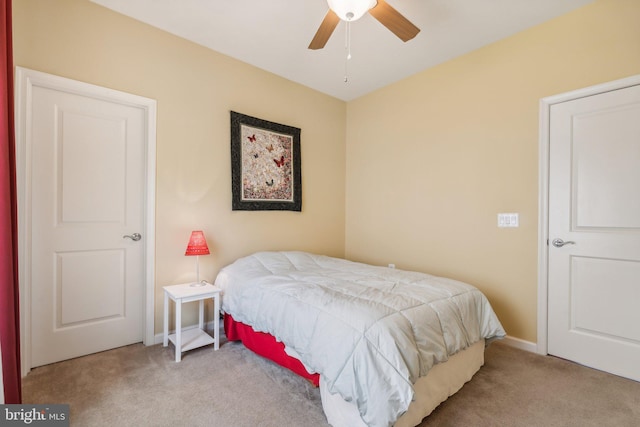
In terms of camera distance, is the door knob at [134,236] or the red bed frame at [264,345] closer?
the red bed frame at [264,345]

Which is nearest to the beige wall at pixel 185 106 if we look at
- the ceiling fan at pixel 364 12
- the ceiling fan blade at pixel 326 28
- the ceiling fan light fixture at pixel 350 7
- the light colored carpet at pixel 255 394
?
the light colored carpet at pixel 255 394

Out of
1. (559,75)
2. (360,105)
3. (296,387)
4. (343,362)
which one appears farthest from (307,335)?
(360,105)

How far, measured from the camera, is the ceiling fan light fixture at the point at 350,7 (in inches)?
71.6

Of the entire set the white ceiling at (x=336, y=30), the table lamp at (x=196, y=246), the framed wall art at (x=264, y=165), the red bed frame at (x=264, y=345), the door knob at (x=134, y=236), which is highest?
the white ceiling at (x=336, y=30)

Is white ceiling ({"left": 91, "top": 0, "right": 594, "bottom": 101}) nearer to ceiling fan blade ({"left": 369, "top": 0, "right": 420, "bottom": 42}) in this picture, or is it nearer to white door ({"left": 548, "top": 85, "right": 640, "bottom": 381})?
ceiling fan blade ({"left": 369, "top": 0, "right": 420, "bottom": 42})

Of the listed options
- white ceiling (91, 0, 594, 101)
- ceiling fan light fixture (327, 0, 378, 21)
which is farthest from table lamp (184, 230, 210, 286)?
ceiling fan light fixture (327, 0, 378, 21)

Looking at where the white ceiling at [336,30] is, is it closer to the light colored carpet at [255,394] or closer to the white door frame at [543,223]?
the white door frame at [543,223]

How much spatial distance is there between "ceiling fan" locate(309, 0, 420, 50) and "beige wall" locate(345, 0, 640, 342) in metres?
1.25

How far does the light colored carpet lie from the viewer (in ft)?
5.51

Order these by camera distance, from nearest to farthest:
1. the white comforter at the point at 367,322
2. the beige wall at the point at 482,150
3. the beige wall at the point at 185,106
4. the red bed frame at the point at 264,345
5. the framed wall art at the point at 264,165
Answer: the white comforter at the point at 367,322 < the red bed frame at the point at 264,345 < the beige wall at the point at 185,106 < the beige wall at the point at 482,150 < the framed wall art at the point at 264,165

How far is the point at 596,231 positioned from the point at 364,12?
233cm

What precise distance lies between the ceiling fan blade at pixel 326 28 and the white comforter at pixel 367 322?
1.79 meters

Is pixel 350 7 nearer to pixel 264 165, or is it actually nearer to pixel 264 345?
pixel 264 165

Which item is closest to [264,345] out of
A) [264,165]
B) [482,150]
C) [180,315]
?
[180,315]
